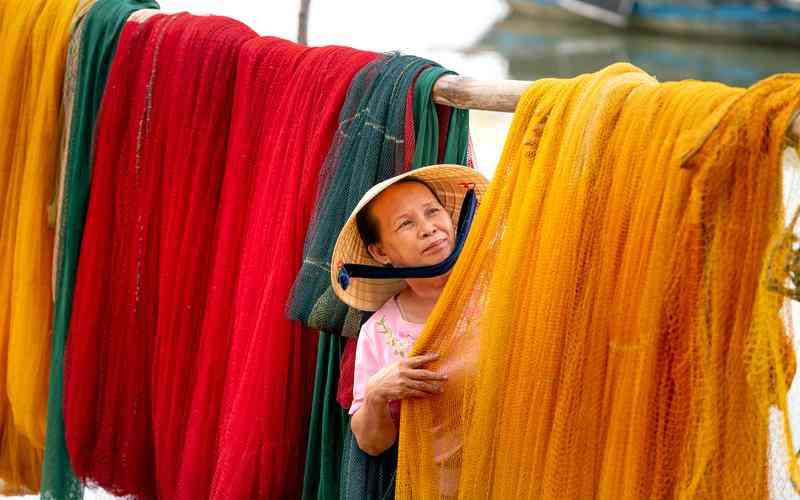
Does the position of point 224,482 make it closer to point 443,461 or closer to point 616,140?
point 443,461

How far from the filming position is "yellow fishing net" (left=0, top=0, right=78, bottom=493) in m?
3.49

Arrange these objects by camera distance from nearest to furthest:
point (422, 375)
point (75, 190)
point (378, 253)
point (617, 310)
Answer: point (617, 310) < point (422, 375) < point (378, 253) < point (75, 190)

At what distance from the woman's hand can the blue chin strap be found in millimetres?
187

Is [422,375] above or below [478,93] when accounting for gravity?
below

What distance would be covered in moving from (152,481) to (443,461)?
1298 mm

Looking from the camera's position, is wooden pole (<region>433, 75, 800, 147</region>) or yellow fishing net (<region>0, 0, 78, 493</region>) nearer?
wooden pole (<region>433, 75, 800, 147</region>)

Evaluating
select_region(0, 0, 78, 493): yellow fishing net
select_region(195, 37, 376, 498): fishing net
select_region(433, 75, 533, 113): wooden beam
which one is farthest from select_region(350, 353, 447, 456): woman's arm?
select_region(0, 0, 78, 493): yellow fishing net

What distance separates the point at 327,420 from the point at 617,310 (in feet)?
3.06

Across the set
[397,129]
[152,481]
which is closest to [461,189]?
[397,129]

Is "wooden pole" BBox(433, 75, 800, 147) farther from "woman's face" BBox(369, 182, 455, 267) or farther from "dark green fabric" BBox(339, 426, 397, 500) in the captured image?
"dark green fabric" BBox(339, 426, 397, 500)

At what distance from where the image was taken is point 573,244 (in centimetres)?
217

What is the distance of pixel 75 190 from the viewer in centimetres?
342

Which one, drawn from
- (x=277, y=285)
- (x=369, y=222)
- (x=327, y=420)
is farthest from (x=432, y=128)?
(x=327, y=420)

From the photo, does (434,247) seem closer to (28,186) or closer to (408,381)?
(408,381)
